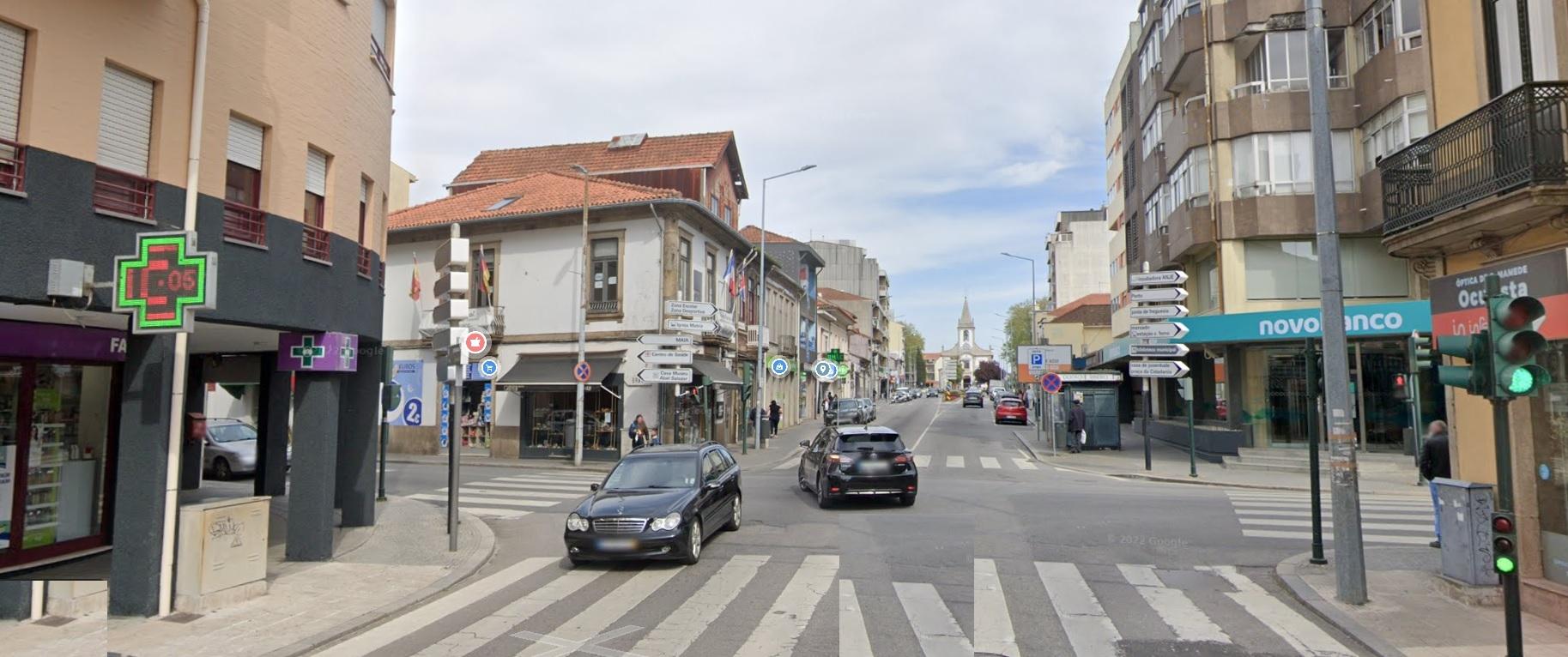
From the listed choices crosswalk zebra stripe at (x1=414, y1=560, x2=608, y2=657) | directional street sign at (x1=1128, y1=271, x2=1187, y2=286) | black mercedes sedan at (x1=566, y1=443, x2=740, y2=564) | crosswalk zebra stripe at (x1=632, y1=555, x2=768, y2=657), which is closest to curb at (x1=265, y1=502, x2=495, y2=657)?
crosswalk zebra stripe at (x1=414, y1=560, x2=608, y2=657)

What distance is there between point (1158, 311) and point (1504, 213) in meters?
11.9

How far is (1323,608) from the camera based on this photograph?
8.15 m

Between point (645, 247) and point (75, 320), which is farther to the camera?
point (645, 247)

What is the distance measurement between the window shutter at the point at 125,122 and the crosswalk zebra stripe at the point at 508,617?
5328mm

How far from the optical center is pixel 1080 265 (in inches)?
3159

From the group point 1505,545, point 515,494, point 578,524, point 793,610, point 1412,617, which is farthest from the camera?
point 515,494

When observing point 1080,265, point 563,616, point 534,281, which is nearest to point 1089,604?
point 563,616

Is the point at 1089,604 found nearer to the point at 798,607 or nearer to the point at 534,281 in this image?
the point at 798,607

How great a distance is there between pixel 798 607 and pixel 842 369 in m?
34.2

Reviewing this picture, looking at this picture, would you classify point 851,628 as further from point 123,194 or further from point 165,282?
point 123,194

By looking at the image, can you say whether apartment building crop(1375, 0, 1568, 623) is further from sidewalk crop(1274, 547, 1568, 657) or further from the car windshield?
the car windshield

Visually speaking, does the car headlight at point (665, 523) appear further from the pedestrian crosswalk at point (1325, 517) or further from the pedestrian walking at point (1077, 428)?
the pedestrian walking at point (1077, 428)

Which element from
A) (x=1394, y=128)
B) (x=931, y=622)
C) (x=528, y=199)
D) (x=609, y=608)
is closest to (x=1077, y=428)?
(x=1394, y=128)

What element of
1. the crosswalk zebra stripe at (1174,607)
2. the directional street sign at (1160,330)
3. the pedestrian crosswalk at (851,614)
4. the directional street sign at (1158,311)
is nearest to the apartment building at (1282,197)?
the directional street sign at (1160,330)
